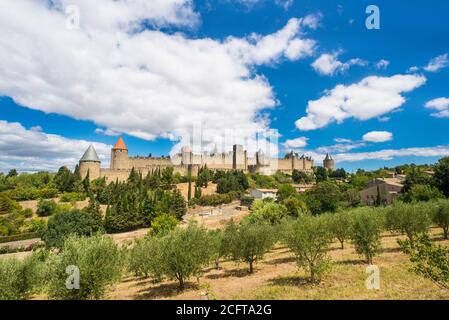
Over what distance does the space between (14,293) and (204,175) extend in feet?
211

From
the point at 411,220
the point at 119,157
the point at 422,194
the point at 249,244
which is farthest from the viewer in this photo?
the point at 119,157

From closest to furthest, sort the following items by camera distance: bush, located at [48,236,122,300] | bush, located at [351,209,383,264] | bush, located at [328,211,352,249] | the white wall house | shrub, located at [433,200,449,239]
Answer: bush, located at [48,236,122,300] < bush, located at [351,209,383,264] < shrub, located at [433,200,449,239] < bush, located at [328,211,352,249] < the white wall house

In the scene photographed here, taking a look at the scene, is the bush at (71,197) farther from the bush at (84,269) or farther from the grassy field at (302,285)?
the bush at (84,269)

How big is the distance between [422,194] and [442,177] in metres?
8.10

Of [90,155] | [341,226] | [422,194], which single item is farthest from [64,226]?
[422,194]

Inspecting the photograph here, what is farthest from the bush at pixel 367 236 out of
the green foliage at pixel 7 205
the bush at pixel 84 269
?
the green foliage at pixel 7 205

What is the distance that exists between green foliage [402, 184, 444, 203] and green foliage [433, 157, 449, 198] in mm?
1944

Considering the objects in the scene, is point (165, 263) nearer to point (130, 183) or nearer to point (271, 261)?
point (271, 261)

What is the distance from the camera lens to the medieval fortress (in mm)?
76625

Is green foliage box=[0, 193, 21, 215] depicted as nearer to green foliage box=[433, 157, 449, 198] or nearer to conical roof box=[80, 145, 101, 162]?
conical roof box=[80, 145, 101, 162]

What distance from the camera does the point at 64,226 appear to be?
124 ft

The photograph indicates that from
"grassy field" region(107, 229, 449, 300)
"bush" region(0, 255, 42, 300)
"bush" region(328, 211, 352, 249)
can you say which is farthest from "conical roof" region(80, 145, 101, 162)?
"bush" region(328, 211, 352, 249)

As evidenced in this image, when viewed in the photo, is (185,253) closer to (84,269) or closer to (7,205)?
(84,269)

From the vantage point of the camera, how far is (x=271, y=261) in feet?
68.2
